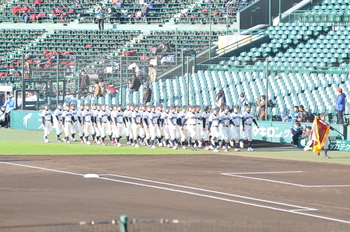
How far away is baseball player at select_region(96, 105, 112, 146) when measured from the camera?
27578mm

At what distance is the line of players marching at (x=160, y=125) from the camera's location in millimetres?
25281

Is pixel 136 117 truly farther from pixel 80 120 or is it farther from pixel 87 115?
pixel 80 120

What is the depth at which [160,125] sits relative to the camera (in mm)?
26359

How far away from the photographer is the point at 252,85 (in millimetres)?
32062

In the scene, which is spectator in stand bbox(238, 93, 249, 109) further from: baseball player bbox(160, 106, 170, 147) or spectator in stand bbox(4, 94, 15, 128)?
spectator in stand bbox(4, 94, 15, 128)

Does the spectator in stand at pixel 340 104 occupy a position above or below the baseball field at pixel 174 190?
above

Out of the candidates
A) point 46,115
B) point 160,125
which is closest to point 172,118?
point 160,125

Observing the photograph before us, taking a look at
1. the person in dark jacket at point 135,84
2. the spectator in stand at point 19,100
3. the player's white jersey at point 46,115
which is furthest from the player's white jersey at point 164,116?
the spectator in stand at point 19,100

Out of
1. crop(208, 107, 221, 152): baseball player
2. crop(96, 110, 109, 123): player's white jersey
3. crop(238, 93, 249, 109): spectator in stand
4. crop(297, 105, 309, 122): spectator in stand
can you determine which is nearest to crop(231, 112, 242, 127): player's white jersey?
crop(208, 107, 221, 152): baseball player

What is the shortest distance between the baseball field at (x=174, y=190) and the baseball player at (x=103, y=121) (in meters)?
2.39

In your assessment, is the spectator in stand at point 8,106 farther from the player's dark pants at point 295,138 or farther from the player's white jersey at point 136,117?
the player's dark pants at point 295,138

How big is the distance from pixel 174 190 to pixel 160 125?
36.0ft

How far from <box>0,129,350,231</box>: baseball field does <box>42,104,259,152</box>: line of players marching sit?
902mm

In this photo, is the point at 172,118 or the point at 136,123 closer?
the point at 172,118
